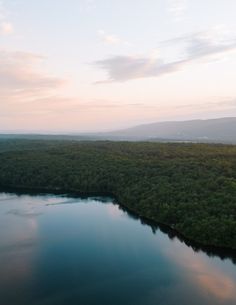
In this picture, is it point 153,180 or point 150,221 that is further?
point 153,180

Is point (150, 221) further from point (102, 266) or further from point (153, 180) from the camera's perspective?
point (102, 266)

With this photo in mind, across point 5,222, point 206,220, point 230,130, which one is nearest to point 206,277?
point 206,220

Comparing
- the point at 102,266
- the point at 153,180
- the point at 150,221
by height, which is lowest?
the point at 102,266

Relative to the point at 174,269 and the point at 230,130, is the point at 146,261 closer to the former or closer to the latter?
the point at 174,269

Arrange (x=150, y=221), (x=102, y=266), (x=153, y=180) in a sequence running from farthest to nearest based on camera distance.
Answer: (x=153, y=180)
(x=150, y=221)
(x=102, y=266)

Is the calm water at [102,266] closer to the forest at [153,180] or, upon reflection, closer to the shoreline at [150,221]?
the shoreline at [150,221]

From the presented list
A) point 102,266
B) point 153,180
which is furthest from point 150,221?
point 102,266

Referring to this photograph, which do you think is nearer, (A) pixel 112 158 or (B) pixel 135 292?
(B) pixel 135 292
